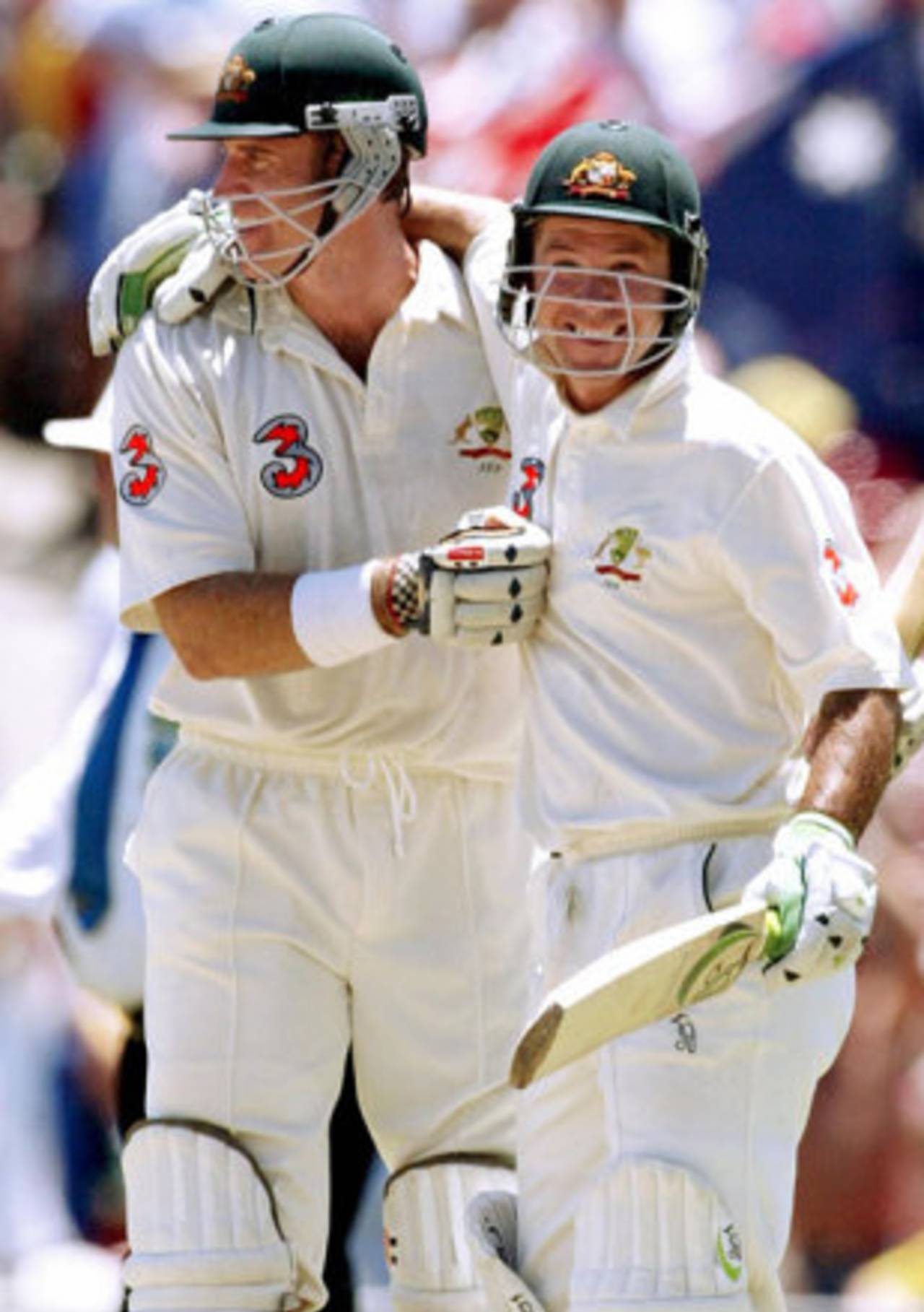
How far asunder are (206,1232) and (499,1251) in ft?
1.57

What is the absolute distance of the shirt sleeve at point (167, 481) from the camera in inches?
204

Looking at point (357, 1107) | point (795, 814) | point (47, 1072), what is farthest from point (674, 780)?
point (47, 1072)

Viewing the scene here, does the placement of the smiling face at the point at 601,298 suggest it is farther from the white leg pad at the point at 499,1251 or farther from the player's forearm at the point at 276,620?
the white leg pad at the point at 499,1251

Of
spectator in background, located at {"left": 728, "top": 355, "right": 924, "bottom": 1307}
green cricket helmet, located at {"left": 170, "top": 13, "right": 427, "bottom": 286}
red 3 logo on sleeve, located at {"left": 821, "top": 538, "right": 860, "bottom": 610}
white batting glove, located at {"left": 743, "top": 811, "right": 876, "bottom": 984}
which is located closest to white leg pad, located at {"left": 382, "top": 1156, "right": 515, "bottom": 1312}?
white batting glove, located at {"left": 743, "top": 811, "right": 876, "bottom": 984}

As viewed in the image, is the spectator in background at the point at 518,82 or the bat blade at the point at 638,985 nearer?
the bat blade at the point at 638,985

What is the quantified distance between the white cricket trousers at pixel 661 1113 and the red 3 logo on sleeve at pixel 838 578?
12.5 inches

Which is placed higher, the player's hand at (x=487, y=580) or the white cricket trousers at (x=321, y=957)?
the player's hand at (x=487, y=580)

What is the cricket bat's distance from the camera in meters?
4.42

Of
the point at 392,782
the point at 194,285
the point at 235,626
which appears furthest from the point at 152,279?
the point at 392,782

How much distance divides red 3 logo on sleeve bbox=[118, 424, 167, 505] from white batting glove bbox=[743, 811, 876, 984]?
1.09 m

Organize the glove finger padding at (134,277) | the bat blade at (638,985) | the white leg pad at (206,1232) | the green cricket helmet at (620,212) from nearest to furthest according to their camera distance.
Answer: the bat blade at (638,985) < the green cricket helmet at (620,212) < the white leg pad at (206,1232) < the glove finger padding at (134,277)

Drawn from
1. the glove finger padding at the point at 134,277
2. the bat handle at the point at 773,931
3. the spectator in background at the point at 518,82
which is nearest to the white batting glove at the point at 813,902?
the bat handle at the point at 773,931

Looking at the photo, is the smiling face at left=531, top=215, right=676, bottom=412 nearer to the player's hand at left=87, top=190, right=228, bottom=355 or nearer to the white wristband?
the white wristband

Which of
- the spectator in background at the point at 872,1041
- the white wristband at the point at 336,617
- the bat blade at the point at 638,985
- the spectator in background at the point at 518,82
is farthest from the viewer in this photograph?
the spectator in background at the point at 518,82
